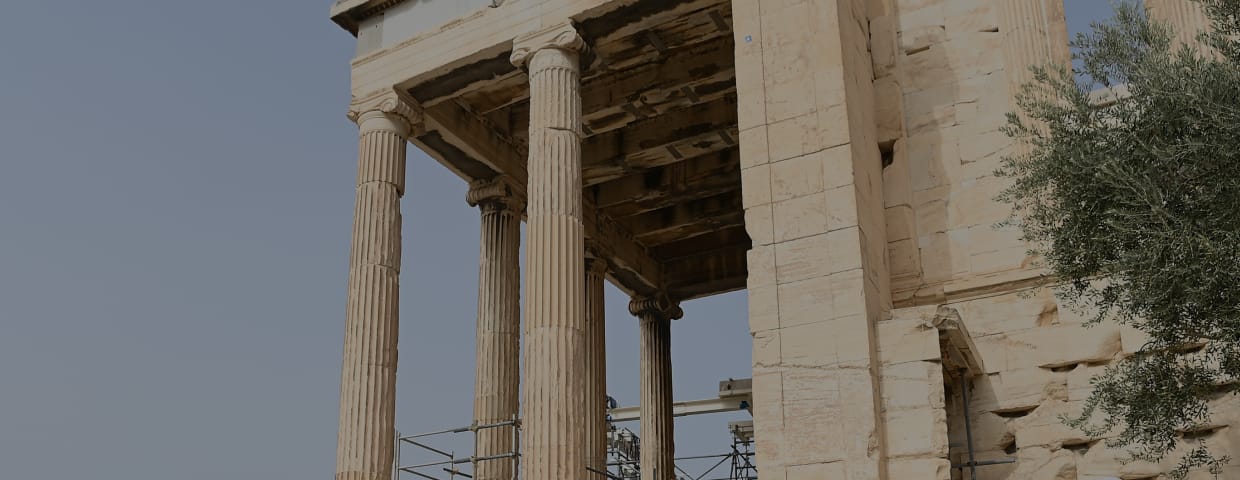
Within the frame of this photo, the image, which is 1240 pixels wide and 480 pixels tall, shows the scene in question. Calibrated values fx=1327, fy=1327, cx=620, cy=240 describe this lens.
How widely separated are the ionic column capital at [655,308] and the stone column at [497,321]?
5.86 m

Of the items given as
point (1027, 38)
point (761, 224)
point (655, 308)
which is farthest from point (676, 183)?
point (761, 224)

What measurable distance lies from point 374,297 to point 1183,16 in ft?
43.5

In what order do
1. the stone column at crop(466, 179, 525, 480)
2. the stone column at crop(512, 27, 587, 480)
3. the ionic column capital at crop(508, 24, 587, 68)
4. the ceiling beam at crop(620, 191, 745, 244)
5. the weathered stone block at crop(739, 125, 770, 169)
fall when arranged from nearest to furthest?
the weathered stone block at crop(739, 125, 770, 169) → the stone column at crop(512, 27, 587, 480) → the ionic column capital at crop(508, 24, 587, 68) → the stone column at crop(466, 179, 525, 480) → the ceiling beam at crop(620, 191, 745, 244)

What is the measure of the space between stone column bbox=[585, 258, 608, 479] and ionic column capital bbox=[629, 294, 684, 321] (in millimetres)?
2053

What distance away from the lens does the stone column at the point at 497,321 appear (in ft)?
80.1

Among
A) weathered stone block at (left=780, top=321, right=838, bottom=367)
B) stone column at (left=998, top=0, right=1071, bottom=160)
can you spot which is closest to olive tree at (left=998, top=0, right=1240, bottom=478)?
weathered stone block at (left=780, top=321, right=838, bottom=367)

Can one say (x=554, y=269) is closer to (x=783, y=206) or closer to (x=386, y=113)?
(x=783, y=206)

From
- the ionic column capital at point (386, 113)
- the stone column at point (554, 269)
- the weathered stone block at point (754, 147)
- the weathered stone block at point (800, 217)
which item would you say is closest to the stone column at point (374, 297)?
the ionic column capital at point (386, 113)

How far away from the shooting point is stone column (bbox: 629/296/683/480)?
99.0 feet

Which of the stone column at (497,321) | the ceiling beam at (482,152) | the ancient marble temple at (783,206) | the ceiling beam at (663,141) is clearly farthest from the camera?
the ceiling beam at (663,141)

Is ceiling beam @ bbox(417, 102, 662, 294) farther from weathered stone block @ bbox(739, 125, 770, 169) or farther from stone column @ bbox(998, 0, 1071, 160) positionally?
stone column @ bbox(998, 0, 1071, 160)

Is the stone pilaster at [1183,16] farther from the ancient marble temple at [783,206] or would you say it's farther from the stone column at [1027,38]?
the stone column at [1027,38]

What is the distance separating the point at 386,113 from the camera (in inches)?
942

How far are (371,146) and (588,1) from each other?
16.0 ft
